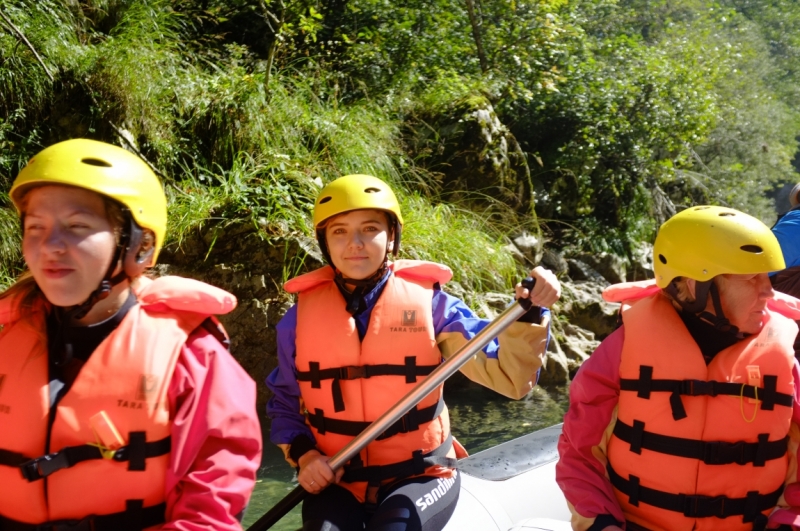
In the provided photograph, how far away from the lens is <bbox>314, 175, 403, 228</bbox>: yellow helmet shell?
2.61 m

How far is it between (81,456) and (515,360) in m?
1.36

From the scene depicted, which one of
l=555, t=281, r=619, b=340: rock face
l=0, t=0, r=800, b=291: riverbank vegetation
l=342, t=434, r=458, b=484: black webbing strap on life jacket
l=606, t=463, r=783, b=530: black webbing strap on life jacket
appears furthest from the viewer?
l=555, t=281, r=619, b=340: rock face

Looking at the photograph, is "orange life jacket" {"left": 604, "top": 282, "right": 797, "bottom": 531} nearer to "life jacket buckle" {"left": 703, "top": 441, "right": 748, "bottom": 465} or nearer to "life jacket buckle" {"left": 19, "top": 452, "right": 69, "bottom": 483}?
"life jacket buckle" {"left": 703, "top": 441, "right": 748, "bottom": 465}

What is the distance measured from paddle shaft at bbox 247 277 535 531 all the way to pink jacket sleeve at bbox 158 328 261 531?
2.13 ft

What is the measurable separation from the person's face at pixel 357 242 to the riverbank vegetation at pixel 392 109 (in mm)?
3128

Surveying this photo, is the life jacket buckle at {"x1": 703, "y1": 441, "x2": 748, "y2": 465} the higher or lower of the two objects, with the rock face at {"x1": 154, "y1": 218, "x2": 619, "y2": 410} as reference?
lower

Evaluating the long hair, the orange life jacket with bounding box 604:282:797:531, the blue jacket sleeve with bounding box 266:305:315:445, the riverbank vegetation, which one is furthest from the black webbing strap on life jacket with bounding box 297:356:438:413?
the riverbank vegetation

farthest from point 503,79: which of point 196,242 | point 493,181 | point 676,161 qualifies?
point 196,242

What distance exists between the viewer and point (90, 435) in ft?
5.33

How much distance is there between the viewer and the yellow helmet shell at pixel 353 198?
261 cm

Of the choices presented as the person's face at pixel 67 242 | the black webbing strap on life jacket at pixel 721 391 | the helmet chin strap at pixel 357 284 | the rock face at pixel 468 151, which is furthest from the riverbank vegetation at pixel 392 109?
the black webbing strap on life jacket at pixel 721 391

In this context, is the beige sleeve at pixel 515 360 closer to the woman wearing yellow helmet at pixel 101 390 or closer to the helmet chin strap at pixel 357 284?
the helmet chin strap at pixel 357 284

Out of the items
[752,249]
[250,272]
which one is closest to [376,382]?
[752,249]

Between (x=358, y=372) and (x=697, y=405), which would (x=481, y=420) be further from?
(x=697, y=405)
